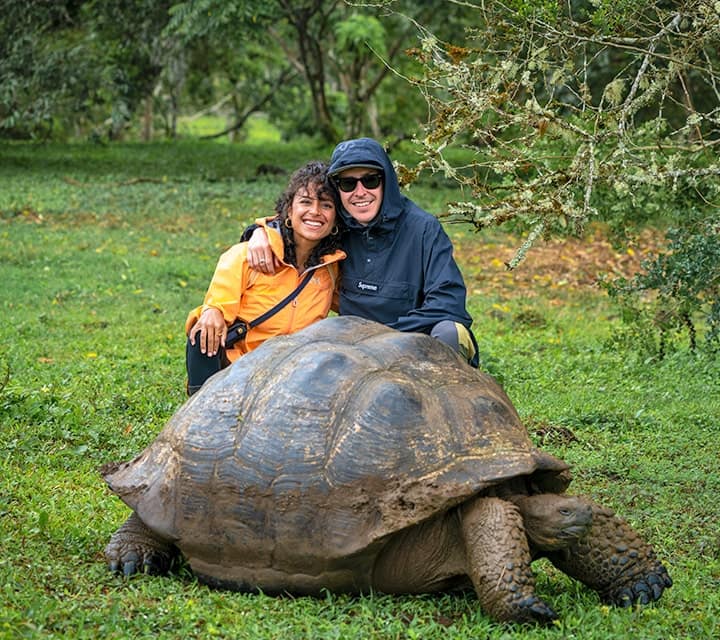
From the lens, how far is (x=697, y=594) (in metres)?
3.72

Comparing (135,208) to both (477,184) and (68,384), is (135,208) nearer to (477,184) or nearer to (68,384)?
(68,384)

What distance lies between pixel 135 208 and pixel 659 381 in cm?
852

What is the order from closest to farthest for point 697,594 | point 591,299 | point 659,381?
point 697,594 → point 659,381 → point 591,299

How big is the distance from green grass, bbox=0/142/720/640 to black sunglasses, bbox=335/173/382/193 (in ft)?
5.14

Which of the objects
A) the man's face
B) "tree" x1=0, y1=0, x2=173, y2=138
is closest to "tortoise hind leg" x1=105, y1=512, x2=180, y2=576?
the man's face

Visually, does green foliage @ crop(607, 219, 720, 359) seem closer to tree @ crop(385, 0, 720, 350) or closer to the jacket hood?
tree @ crop(385, 0, 720, 350)

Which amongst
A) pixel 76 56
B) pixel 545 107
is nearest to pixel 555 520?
pixel 545 107

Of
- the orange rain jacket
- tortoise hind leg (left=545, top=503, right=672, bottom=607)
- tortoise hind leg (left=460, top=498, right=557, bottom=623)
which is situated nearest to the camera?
tortoise hind leg (left=460, top=498, right=557, bottom=623)

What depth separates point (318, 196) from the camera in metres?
4.67

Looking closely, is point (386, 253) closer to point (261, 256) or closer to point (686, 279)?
point (261, 256)

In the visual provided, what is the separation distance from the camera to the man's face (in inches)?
182

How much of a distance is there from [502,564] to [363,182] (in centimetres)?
188

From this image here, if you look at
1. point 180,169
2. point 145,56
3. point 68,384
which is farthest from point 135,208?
point 68,384

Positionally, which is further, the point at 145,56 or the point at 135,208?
the point at 145,56
